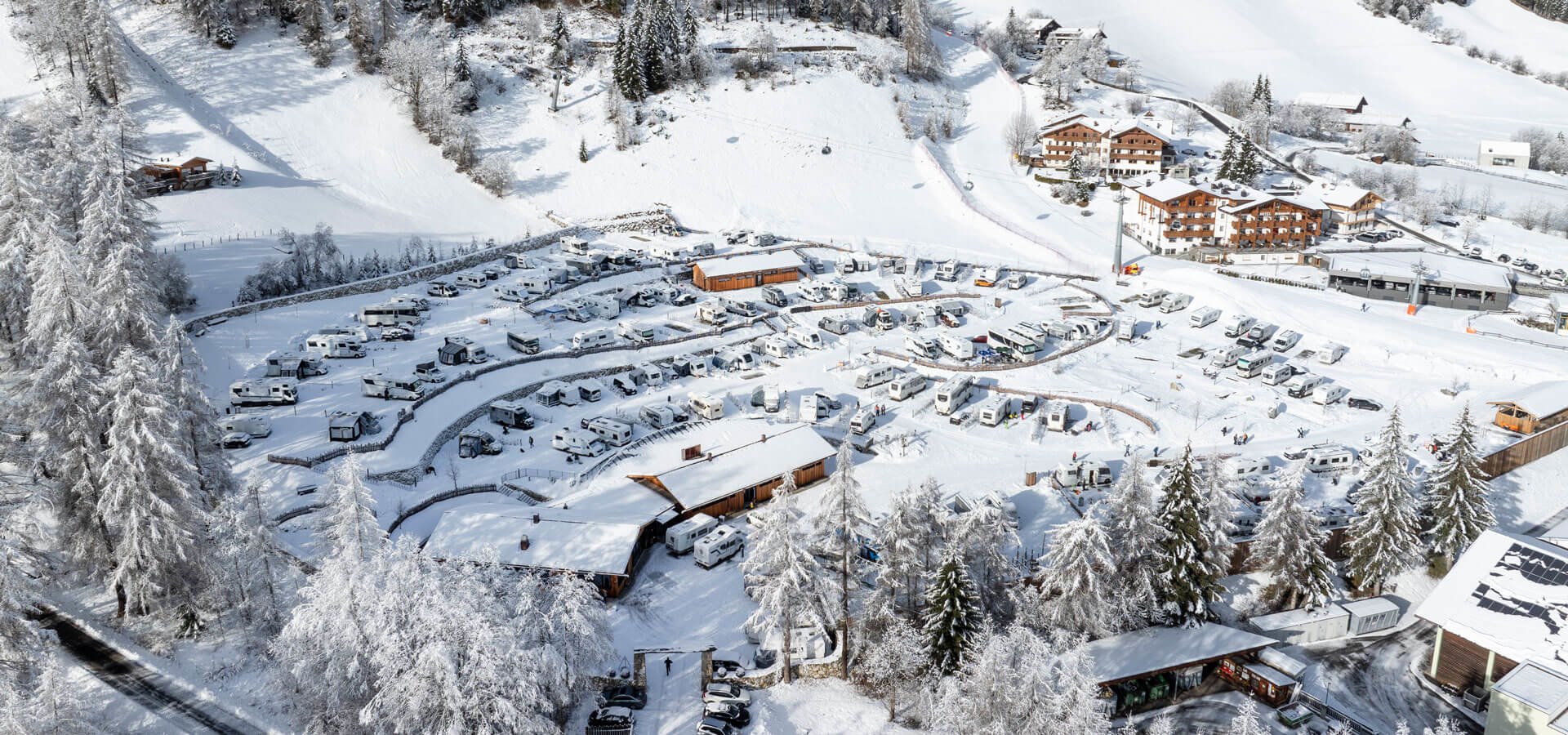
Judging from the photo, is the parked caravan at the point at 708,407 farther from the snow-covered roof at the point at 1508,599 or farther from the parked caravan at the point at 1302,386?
the snow-covered roof at the point at 1508,599

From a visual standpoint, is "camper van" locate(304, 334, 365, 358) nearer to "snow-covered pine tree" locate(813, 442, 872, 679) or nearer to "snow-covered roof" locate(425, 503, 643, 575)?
"snow-covered roof" locate(425, 503, 643, 575)

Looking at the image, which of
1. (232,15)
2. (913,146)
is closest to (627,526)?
(913,146)

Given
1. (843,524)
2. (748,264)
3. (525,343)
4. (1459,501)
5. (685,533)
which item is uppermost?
(843,524)

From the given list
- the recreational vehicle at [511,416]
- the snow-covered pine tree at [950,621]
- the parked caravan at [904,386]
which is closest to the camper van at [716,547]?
the snow-covered pine tree at [950,621]

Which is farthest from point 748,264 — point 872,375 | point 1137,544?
point 1137,544

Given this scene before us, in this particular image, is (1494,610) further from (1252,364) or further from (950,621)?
(1252,364)
